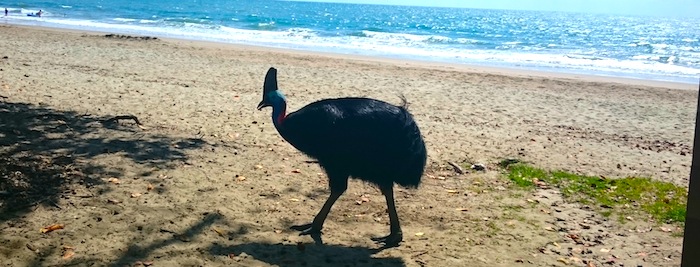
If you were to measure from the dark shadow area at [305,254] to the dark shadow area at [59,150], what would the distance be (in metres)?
1.65

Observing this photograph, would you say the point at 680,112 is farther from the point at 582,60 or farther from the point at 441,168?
the point at 582,60

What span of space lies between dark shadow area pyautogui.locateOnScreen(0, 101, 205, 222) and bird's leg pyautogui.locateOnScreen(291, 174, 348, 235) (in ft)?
6.47

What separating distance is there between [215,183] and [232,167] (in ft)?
2.14

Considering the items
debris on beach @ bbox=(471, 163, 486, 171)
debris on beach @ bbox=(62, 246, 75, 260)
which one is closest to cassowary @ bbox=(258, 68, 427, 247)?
debris on beach @ bbox=(62, 246, 75, 260)

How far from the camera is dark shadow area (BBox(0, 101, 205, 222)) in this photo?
17.9ft

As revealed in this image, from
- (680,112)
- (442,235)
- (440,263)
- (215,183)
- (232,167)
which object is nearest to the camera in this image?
(440,263)

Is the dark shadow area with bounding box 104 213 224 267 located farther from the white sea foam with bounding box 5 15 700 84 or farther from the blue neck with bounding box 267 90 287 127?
the white sea foam with bounding box 5 15 700 84

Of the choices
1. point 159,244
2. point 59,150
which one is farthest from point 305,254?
point 59,150

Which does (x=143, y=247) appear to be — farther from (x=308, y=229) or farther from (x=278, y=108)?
(x=278, y=108)

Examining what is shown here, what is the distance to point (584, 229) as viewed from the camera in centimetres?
567

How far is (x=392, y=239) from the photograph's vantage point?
16.7 ft

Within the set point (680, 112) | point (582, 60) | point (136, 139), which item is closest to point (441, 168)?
point (136, 139)

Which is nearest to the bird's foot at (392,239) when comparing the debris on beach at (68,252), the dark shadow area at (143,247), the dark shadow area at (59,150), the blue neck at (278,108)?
the blue neck at (278,108)

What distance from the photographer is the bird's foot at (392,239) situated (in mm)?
5066
